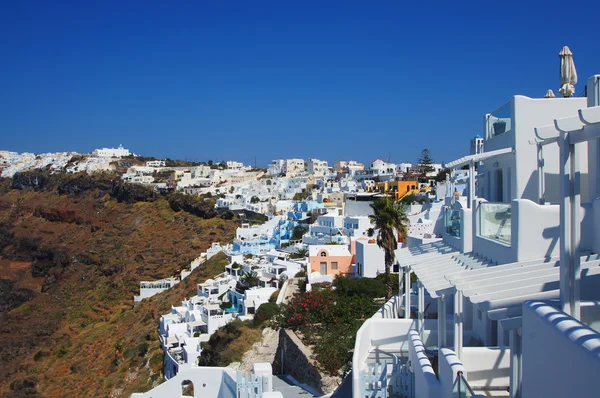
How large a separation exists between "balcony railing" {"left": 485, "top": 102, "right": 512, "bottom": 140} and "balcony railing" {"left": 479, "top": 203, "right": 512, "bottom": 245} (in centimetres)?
246

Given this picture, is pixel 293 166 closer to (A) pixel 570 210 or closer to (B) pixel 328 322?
(B) pixel 328 322

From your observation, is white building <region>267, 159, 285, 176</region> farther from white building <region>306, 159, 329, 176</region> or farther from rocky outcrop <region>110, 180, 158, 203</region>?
rocky outcrop <region>110, 180, 158, 203</region>

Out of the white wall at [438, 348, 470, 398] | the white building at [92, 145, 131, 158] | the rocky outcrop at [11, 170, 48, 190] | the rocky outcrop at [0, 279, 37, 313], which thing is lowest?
the rocky outcrop at [0, 279, 37, 313]

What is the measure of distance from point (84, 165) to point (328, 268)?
92.9 m

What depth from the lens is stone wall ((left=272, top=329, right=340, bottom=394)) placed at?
1282 centimetres

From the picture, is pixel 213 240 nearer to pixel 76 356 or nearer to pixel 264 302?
pixel 76 356

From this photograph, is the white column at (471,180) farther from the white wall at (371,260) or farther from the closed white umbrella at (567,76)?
the white wall at (371,260)

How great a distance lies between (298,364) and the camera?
51.7 feet

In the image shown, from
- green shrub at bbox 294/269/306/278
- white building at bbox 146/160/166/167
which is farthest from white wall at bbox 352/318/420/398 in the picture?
white building at bbox 146/160/166/167

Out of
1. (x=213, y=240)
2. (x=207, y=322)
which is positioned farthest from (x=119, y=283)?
(x=207, y=322)

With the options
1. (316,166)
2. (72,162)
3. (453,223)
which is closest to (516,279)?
(453,223)

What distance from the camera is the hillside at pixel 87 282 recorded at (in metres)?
34.3

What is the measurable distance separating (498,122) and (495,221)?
389 centimetres

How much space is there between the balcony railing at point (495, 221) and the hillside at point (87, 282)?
21546 millimetres
